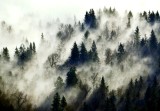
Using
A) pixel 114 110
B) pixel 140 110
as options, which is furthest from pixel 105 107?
pixel 140 110

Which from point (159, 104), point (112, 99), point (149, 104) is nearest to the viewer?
point (159, 104)

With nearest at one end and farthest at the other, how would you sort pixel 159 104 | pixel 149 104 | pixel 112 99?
pixel 159 104, pixel 149 104, pixel 112 99

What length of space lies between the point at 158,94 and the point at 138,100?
14.1m

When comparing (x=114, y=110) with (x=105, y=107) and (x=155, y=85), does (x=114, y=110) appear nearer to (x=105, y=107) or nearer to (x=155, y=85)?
(x=105, y=107)

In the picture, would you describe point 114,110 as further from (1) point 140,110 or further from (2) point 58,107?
(2) point 58,107

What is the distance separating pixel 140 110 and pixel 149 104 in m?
5.42

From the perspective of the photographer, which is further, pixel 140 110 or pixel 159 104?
pixel 140 110

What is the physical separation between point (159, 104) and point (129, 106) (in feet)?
69.2

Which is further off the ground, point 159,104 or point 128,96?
point 128,96

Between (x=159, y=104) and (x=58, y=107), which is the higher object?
(x=58, y=107)

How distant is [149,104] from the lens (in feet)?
606

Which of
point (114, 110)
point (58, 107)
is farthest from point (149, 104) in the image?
point (58, 107)

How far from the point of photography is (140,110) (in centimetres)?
18712

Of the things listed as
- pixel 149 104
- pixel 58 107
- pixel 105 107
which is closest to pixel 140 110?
pixel 149 104
